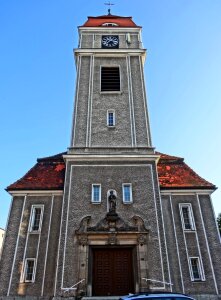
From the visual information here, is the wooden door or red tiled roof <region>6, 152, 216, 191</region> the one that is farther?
red tiled roof <region>6, 152, 216, 191</region>

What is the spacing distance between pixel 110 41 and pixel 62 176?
531 inches

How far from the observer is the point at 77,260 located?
15.6 meters

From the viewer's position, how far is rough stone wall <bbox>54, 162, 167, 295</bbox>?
1556 centimetres

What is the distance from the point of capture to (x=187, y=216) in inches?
715

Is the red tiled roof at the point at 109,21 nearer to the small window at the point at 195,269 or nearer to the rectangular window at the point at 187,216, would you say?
the rectangular window at the point at 187,216

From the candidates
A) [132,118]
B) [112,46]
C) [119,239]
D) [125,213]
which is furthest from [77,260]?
[112,46]

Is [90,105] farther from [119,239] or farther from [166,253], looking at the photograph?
[166,253]

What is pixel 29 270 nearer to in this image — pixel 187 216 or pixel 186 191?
pixel 187 216

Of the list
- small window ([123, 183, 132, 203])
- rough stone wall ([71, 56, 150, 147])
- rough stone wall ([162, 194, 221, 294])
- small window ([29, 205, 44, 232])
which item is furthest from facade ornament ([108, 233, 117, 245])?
rough stone wall ([71, 56, 150, 147])

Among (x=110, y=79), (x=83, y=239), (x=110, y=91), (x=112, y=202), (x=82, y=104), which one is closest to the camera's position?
→ (x=83, y=239)

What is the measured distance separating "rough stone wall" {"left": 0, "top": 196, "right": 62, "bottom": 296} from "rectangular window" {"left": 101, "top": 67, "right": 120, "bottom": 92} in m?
9.45

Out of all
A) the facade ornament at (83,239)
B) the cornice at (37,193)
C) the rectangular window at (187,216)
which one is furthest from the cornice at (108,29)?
the facade ornament at (83,239)

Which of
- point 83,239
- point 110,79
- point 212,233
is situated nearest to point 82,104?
point 110,79

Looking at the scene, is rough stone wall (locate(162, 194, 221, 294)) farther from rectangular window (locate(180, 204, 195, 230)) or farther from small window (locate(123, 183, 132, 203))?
small window (locate(123, 183, 132, 203))
